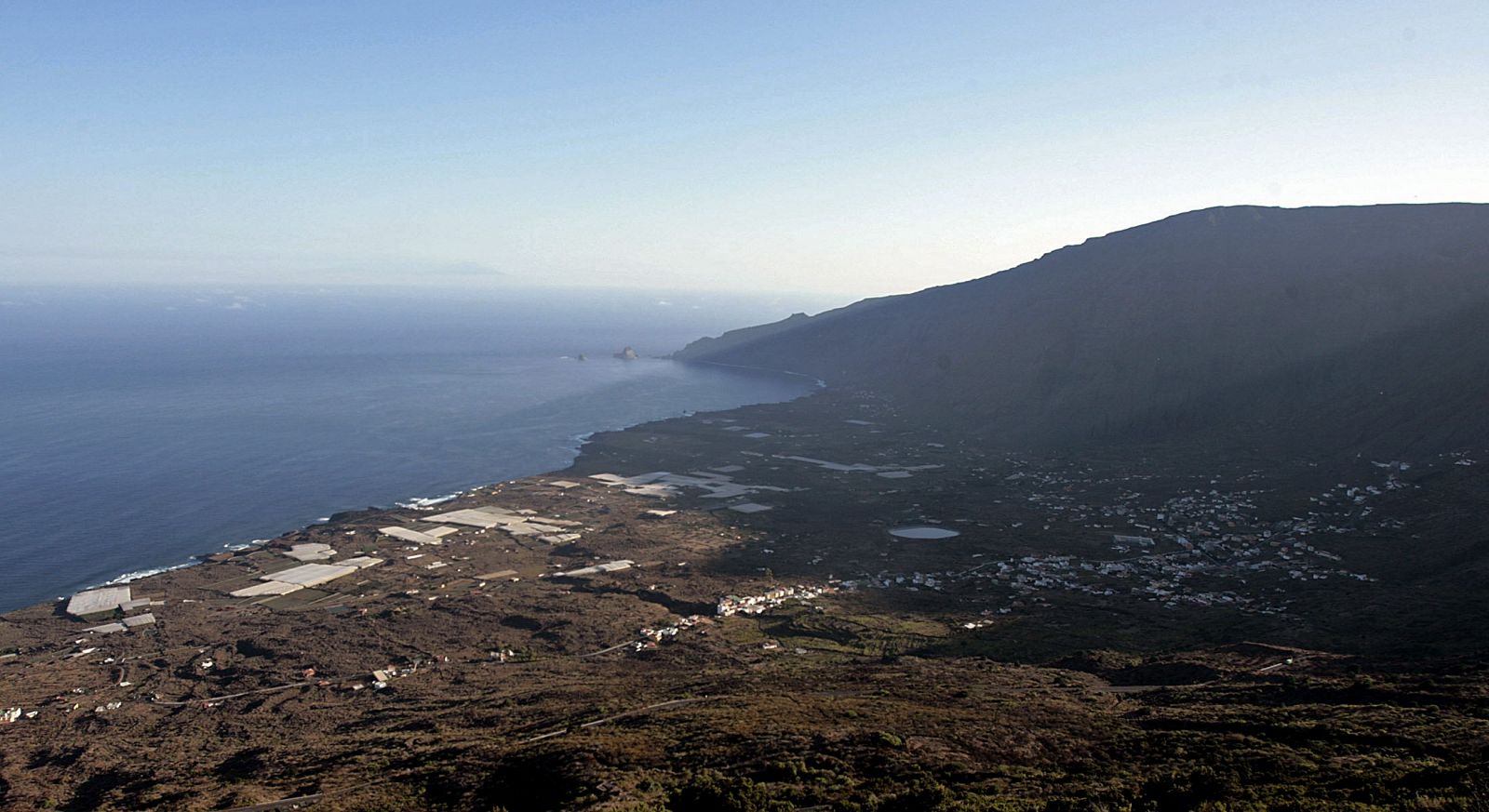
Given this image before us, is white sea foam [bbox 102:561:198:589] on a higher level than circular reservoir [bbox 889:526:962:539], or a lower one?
lower

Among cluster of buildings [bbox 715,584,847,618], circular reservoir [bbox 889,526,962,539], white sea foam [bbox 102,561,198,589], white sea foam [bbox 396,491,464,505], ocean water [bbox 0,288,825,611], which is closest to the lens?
cluster of buildings [bbox 715,584,847,618]

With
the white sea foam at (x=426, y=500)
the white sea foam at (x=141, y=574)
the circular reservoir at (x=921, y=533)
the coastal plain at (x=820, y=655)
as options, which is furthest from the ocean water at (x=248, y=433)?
the circular reservoir at (x=921, y=533)

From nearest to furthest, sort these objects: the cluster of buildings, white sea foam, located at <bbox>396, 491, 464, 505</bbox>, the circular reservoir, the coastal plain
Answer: the coastal plain < the cluster of buildings < the circular reservoir < white sea foam, located at <bbox>396, 491, 464, 505</bbox>

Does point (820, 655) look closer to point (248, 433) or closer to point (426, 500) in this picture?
point (426, 500)

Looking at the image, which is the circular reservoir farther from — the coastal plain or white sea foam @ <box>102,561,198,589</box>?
white sea foam @ <box>102,561,198,589</box>

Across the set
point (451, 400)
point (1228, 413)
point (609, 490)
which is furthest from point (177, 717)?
point (451, 400)

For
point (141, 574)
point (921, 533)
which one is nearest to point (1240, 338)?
point (921, 533)

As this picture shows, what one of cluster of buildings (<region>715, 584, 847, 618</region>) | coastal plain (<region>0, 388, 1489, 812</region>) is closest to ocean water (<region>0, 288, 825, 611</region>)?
coastal plain (<region>0, 388, 1489, 812</region>)
